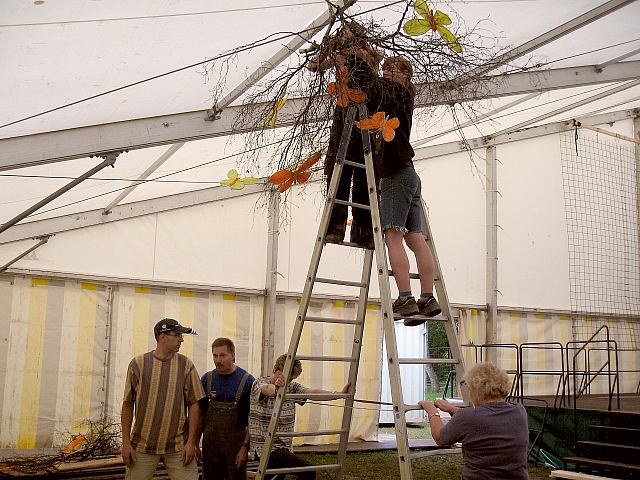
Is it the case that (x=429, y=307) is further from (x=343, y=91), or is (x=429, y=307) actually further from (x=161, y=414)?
(x=161, y=414)

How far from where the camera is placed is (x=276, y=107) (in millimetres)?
3436

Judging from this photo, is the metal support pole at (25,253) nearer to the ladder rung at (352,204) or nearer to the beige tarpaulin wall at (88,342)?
the beige tarpaulin wall at (88,342)

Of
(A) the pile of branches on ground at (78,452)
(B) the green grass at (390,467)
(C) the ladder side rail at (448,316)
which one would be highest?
(C) the ladder side rail at (448,316)

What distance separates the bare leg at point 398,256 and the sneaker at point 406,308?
55 mm

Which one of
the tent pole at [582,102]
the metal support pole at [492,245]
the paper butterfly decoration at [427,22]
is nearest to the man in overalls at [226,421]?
the paper butterfly decoration at [427,22]

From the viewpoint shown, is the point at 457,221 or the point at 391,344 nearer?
the point at 391,344

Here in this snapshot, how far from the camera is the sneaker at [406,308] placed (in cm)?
350

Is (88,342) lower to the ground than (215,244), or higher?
lower

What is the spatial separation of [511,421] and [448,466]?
6297mm

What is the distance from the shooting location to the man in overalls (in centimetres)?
495

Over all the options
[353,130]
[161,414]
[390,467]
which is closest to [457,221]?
[390,467]

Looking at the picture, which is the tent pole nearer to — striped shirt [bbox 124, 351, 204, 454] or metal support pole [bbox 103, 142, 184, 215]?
metal support pole [bbox 103, 142, 184, 215]

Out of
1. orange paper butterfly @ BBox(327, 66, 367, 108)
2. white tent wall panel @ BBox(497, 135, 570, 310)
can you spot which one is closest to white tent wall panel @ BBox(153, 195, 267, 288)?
white tent wall panel @ BBox(497, 135, 570, 310)

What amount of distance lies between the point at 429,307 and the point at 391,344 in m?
0.45
